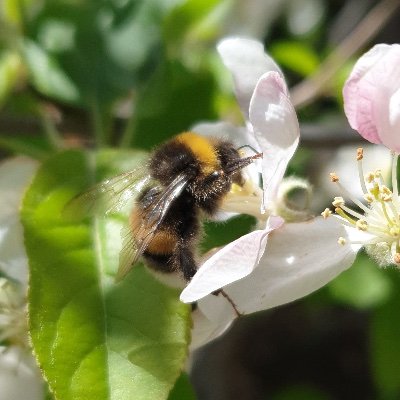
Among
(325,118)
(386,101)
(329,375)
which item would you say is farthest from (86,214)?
(329,375)

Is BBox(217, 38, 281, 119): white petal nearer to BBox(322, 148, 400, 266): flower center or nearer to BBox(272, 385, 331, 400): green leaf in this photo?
BBox(322, 148, 400, 266): flower center

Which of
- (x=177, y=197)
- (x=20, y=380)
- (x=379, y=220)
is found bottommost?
(x=20, y=380)

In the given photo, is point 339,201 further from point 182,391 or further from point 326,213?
point 182,391

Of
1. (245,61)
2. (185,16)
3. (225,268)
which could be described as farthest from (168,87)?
(225,268)

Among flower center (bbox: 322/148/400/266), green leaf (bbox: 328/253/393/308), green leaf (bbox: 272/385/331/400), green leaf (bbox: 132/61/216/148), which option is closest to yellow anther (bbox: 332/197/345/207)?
flower center (bbox: 322/148/400/266)

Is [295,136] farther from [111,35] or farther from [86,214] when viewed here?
[111,35]
